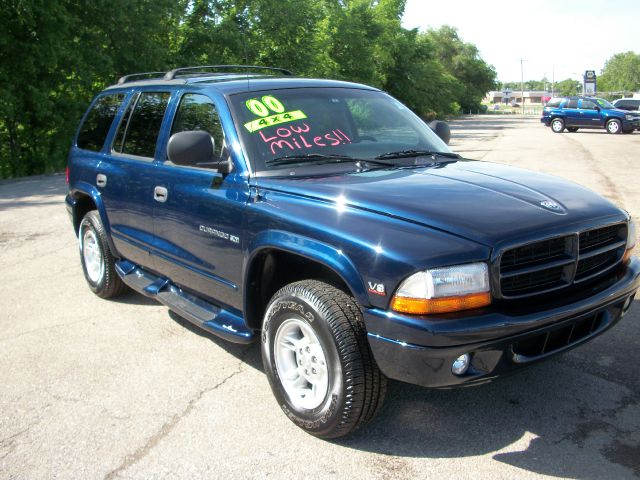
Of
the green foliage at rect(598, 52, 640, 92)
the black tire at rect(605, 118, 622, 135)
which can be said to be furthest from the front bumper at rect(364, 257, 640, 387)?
the green foliage at rect(598, 52, 640, 92)

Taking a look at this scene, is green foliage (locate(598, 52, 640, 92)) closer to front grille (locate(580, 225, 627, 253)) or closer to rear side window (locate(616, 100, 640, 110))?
rear side window (locate(616, 100, 640, 110))

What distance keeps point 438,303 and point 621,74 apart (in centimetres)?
17847

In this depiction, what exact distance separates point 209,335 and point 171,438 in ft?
4.90

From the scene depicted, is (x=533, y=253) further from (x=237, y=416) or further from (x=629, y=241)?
(x=237, y=416)

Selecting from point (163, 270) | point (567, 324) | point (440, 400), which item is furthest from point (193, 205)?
point (567, 324)

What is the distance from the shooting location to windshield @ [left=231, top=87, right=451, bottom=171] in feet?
12.2

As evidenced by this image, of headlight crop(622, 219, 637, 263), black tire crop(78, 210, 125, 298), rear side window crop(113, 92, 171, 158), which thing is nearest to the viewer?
headlight crop(622, 219, 637, 263)

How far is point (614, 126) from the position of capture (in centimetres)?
3061

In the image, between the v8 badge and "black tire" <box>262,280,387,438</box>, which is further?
"black tire" <box>262,280,387,438</box>

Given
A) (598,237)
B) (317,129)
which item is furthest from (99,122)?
(598,237)

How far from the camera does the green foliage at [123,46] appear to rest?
16.8 metres

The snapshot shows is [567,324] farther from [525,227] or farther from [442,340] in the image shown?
[442,340]

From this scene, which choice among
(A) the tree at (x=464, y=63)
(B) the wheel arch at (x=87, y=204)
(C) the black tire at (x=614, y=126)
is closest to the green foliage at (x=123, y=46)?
(B) the wheel arch at (x=87, y=204)

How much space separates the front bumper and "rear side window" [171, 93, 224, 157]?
173 cm
